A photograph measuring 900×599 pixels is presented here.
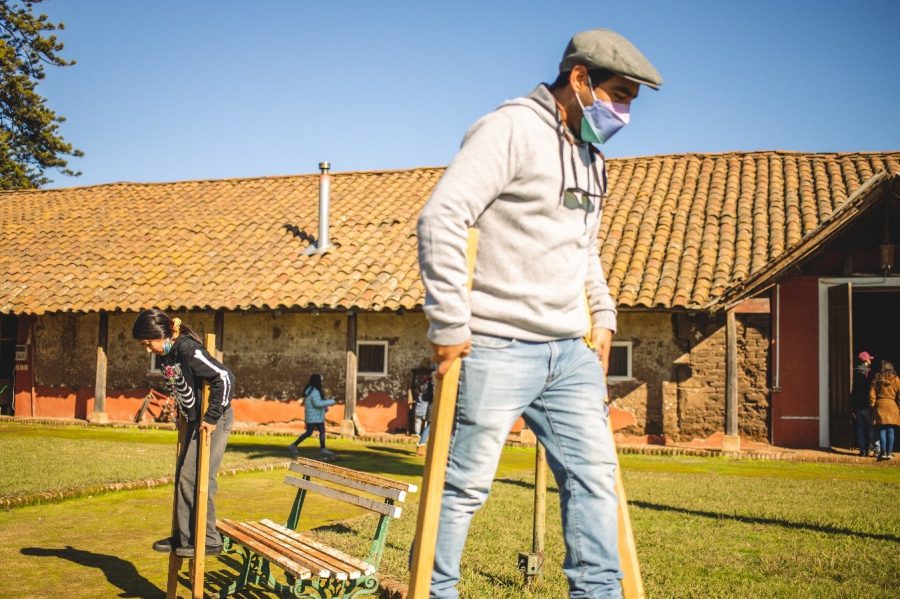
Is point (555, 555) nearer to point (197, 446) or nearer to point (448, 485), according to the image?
point (197, 446)

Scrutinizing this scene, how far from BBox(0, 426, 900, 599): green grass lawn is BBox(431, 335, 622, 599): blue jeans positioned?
241cm

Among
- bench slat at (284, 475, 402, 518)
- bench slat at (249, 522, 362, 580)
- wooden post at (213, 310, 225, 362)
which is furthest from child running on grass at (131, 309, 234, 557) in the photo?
wooden post at (213, 310, 225, 362)

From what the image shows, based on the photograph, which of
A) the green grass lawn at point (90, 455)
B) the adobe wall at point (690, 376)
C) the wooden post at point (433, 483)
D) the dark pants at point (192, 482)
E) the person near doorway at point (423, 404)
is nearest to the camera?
the wooden post at point (433, 483)

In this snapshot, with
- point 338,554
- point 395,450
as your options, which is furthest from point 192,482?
point 395,450

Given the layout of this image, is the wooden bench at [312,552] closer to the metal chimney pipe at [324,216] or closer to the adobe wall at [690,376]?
the adobe wall at [690,376]

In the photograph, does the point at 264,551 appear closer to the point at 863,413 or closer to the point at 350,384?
the point at 863,413

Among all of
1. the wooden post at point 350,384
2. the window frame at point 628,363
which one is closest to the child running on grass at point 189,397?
the window frame at point 628,363

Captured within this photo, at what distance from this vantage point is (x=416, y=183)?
73.8ft

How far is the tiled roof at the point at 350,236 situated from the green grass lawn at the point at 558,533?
5098 mm

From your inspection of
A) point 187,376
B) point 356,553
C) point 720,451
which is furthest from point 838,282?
point 187,376

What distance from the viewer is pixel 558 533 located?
23.9ft

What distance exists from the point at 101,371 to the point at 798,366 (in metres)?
13.9

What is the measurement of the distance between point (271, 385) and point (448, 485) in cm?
1672

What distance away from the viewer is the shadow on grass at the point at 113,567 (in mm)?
5539
